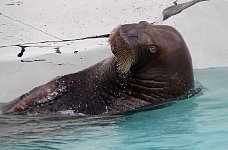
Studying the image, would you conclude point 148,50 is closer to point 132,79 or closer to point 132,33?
point 132,33

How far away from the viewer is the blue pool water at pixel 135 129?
13.7 ft

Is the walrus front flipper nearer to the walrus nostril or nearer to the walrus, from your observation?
the walrus

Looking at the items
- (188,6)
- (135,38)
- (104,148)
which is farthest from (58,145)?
(188,6)

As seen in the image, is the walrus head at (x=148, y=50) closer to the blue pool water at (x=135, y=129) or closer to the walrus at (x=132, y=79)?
the walrus at (x=132, y=79)

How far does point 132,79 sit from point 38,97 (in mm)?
929

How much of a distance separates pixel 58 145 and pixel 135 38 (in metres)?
1.50

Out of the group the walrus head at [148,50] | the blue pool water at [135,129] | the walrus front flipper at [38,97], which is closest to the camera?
the blue pool water at [135,129]

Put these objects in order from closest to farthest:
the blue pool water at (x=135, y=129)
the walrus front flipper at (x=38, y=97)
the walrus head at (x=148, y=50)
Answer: the blue pool water at (x=135, y=129) < the walrus head at (x=148, y=50) < the walrus front flipper at (x=38, y=97)

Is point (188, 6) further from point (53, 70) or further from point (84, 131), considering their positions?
point (84, 131)

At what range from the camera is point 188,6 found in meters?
Answer: 7.98

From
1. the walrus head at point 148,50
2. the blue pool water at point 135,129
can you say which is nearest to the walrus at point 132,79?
the walrus head at point 148,50

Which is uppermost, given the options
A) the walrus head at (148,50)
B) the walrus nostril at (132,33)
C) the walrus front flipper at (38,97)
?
the walrus nostril at (132,33)

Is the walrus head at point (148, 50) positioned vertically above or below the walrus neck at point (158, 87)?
above

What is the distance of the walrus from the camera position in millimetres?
5426
